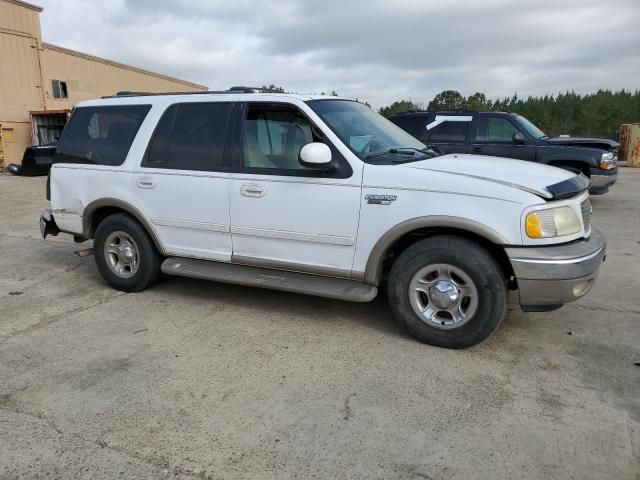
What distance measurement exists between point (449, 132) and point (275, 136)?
6.10 meters

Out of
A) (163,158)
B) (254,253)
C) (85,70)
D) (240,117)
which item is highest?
(85,70)

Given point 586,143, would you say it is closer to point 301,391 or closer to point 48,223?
point 301,391

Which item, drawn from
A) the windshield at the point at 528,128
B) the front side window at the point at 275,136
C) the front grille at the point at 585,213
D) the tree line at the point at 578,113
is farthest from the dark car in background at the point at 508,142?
the tree line at the point at 578,113

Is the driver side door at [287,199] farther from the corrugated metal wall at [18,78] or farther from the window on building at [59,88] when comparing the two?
the window on building at [59,88]

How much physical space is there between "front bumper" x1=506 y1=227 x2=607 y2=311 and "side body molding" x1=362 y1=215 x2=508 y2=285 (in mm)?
183

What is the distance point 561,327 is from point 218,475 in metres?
3.01

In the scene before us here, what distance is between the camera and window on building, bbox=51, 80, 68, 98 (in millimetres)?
23620

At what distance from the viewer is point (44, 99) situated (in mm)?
23078

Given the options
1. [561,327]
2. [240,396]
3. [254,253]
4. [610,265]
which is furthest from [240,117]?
[610,265]

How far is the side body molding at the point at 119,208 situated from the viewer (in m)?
4.89

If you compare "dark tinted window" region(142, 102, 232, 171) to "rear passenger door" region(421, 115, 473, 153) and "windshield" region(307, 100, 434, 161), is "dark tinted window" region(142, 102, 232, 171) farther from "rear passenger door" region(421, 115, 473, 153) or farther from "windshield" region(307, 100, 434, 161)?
"rear passenger door" region(421, 115, 473, 153)

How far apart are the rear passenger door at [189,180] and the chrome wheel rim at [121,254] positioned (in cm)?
47

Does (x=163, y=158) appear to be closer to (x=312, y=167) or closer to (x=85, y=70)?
(x=312, y=167)

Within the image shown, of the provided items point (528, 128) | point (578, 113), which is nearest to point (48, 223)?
point (528, 128)
